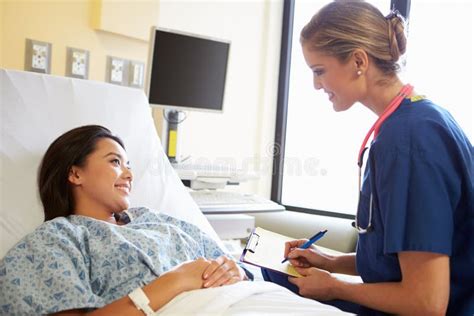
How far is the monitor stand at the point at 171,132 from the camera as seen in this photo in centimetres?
235

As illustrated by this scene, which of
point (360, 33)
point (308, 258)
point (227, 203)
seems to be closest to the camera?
point (360, 33)

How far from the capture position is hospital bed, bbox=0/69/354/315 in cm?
106

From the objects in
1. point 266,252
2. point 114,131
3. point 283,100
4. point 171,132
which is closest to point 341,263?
point 266,252

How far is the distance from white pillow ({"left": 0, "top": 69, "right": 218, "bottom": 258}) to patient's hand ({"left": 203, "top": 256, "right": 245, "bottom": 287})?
381 mm

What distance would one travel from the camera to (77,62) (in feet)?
7.16

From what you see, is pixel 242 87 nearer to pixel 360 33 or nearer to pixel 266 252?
pixel 266 252

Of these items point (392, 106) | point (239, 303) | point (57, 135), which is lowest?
point (239, 303)

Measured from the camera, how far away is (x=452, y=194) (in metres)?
1.02

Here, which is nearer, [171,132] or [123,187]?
[123,187]

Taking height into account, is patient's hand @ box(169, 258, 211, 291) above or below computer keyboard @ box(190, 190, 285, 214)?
below

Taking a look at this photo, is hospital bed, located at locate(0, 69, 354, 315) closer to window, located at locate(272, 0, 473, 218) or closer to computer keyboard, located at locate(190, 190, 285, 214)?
computer keyboard, located at locate(190, 190, 285, 214)

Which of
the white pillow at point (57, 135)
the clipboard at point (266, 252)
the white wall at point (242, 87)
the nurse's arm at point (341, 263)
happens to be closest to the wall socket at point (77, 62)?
the white pillow at point (57, 135)

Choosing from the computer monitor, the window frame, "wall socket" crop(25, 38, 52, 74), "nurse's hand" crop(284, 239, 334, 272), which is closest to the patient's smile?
"nurse's hand" crop(284, 239, 334, 272)

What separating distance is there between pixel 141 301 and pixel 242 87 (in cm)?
218
